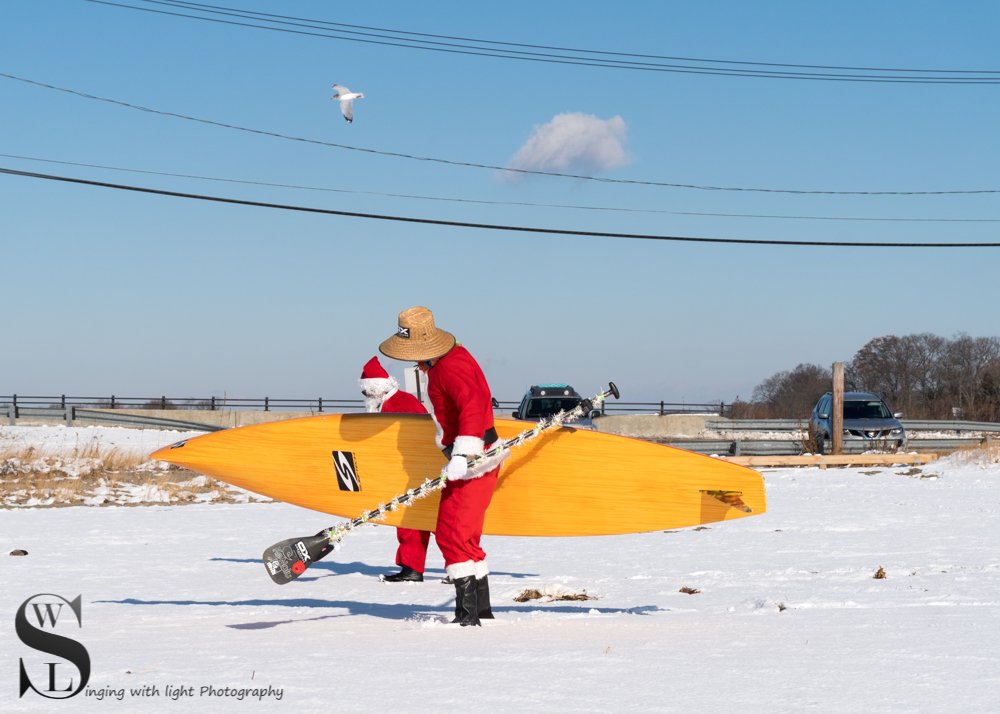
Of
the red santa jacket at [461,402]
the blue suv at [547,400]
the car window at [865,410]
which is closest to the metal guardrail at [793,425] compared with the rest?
the car window at [865,410]

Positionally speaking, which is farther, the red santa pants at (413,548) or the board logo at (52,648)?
the red santa pants at (413,548)

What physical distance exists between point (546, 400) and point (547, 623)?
12867 mm

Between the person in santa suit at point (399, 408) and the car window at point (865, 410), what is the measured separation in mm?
16704

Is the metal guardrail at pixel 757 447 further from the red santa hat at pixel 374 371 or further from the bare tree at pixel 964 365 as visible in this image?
the bare tree at pixel 964 365

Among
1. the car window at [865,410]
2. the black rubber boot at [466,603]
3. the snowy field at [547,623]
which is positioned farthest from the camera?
the car window at [865,410]

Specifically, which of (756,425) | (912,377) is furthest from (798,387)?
(756,425)

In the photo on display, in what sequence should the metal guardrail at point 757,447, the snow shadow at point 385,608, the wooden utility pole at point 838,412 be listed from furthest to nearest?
the metal guardrail at point 757,447 → the wooden utility pole at point 838,412 → the snow shadow at point 385,608

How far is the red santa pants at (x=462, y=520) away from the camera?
19.0 ft

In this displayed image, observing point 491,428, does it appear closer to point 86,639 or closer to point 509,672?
point 509,672

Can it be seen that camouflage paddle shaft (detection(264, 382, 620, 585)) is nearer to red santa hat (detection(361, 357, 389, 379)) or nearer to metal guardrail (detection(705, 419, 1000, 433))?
red santa hat (detection(361, 357, 389, 379))

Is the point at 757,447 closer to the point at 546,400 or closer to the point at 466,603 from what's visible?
the point at 546,400

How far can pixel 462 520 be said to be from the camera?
19.1 feet

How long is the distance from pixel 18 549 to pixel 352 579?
10.8 feet

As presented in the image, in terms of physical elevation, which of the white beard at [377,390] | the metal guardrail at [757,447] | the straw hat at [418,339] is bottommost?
the metal guardrail at [757,447]
